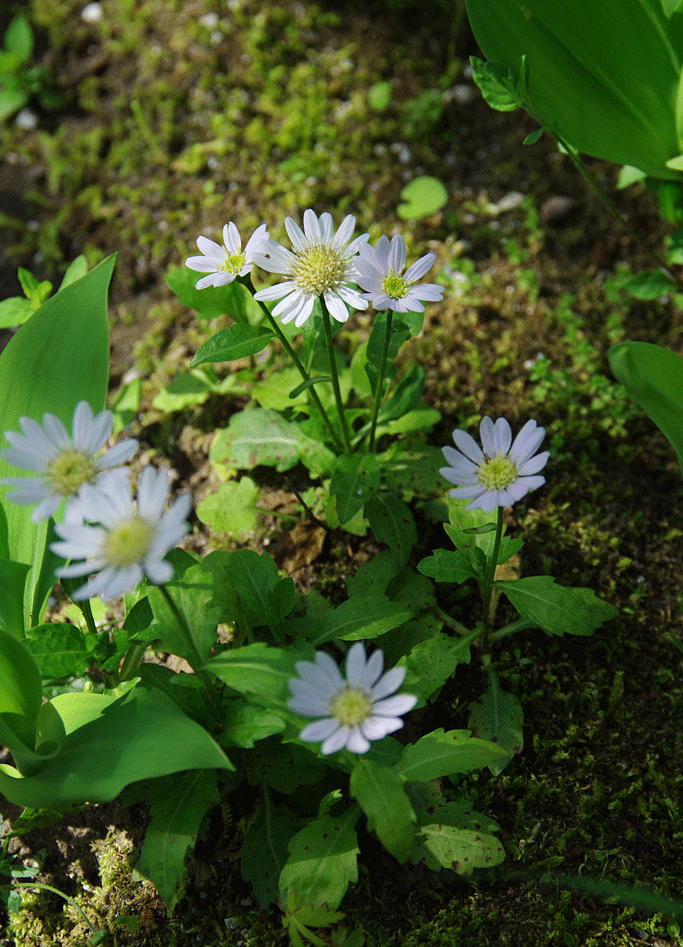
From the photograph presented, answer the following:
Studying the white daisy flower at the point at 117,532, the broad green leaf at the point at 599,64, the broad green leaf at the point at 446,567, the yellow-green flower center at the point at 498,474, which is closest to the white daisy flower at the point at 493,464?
the yellow-green flower center at the point at 498,474

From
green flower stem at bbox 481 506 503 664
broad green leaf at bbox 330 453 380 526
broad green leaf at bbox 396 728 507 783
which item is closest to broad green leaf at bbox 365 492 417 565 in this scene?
broad green leaf at bbox 330 453 380 526

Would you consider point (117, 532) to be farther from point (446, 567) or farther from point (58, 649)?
point (446, 567)

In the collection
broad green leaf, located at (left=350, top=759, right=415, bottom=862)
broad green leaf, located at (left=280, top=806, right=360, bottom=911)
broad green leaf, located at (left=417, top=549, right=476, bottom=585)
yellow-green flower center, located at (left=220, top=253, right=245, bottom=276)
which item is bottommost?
broad green leaf, located at (left=280, top=806, right=360, bottom=911)

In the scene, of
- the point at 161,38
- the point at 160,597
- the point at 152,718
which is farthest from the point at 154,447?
the point at 161,38

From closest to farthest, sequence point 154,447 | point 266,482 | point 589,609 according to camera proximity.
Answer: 1. point 589,609
2. point 266,482
3. point 154,447

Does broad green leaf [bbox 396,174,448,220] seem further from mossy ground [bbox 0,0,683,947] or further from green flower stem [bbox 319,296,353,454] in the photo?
green flower stem [bbox 319,296,353,454]

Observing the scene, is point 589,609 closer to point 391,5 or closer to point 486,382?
point 486,382
